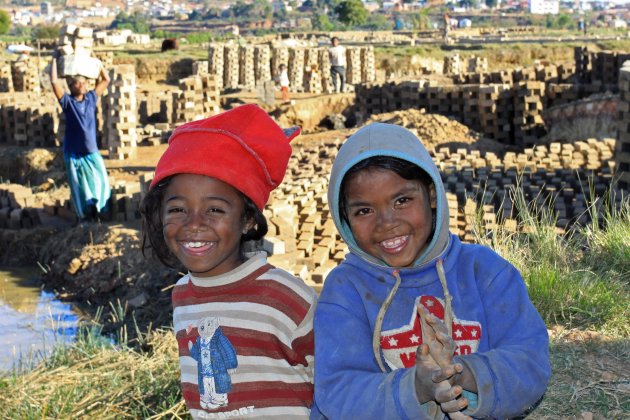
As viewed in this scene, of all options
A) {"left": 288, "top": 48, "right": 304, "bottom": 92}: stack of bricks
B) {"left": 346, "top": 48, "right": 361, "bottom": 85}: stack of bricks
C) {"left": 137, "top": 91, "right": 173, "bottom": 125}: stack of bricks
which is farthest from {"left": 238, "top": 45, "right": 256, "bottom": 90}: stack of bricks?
{"left": 137, "top": 91, "right": 173, "bottom": 125}: stack of bricks

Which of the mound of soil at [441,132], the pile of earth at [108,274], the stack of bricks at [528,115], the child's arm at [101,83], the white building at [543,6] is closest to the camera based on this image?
the pile of earth at [108,274]

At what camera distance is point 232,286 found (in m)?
2.61

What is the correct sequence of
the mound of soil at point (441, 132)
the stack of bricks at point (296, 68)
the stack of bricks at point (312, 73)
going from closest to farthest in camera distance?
1. the mound of soil at point (441, 132)
2. the stack of bricks at point (312, 73)
3. the stack of bricks at point (296, 68)

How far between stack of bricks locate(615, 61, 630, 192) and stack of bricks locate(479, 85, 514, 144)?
636cm

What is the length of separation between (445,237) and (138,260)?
8.15 m

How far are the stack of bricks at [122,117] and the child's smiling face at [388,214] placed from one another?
12.3m

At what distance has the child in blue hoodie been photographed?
7.37ft

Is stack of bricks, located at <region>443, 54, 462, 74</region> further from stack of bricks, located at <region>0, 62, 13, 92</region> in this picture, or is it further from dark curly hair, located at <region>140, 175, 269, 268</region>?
dark curly hair, located at <region>140, 175, 269, 268</region>

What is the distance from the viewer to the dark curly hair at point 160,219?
2688mm

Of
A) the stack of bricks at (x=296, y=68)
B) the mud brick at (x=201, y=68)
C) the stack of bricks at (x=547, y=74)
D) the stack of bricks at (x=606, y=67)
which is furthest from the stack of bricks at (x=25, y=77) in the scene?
the stack of bricks at (x=606, y=67)

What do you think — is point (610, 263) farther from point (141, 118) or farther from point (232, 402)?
Result: point (141, 118)

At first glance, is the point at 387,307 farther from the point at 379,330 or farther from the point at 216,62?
the point at 216,62

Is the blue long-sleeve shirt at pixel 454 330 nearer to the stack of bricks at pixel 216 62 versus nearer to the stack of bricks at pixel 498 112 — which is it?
the stack of bricks at pixel 498 112

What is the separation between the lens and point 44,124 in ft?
55.5
